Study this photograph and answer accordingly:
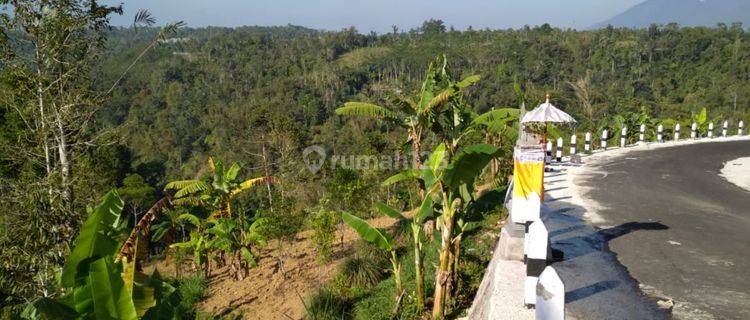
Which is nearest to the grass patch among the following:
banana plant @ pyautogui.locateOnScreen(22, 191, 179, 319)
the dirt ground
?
the dirt ground

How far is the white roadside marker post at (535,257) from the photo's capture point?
4359 millimetres

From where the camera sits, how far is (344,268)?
9523mm

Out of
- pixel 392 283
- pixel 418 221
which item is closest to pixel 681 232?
pixel 418 221

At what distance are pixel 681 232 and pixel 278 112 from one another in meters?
23.4

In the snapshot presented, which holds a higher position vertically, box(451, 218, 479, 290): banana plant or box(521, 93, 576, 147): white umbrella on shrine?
box(521, 93, 576, 147): white umbrella on shrine

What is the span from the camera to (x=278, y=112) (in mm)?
28047

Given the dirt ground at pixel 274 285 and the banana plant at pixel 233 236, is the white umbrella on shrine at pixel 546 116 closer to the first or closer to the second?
the dirt ground at pixel 274 285

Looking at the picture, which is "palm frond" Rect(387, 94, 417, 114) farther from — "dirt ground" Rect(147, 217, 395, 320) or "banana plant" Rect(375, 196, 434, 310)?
"dirt ground" Rect(147, 217, 395, 320)

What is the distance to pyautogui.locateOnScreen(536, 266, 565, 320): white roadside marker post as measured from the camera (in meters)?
3.38

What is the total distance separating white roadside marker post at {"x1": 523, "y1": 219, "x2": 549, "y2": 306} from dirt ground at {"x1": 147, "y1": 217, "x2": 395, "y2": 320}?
5.26 m

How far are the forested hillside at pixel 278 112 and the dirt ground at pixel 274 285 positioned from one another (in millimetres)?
604

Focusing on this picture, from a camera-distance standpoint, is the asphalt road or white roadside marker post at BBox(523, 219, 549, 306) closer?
white roadside marker post at BBox(523, 219, 549, 306)

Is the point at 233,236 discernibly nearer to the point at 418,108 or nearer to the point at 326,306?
the point at 326,306

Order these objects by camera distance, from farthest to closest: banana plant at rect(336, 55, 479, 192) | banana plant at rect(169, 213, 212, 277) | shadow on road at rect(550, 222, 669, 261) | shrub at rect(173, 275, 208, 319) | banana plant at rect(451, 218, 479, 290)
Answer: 1. banana plant at rect(169, 213, 212, 277)
2. shrub at rect(173, 275, 208, 319)
3. banana plant at rect(336, 55, 479, 192)
4. banana plant at rect(451, 218, 479, 290)
5. shadow on road at rect(550, 222, 669, 261)
